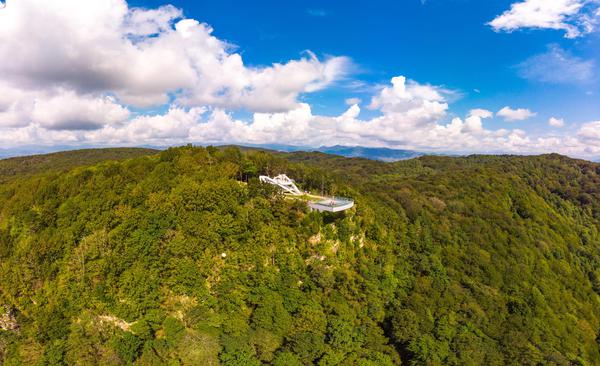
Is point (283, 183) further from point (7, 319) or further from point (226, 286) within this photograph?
point (7, 319)

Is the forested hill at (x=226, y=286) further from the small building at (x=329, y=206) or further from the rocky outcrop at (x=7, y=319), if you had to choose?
the small building at (x=329, y=206)

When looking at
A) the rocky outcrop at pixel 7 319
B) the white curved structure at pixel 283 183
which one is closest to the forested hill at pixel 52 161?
the rocky outcrop at pixel 7 319

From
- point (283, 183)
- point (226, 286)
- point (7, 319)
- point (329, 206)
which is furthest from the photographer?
point (283, 183)

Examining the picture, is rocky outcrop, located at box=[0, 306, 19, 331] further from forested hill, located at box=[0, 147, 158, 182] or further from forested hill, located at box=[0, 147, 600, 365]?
forested hill, located at box=[0, 147, 158, 182]

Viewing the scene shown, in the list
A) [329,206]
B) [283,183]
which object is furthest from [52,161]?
[329,206]

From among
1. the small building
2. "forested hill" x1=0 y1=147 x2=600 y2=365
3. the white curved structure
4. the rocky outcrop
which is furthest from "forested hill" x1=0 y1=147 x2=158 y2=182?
the small building

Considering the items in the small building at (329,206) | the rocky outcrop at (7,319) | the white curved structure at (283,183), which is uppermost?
the white curved structure at (283,183)

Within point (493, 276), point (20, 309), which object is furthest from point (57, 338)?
point (493, 276)

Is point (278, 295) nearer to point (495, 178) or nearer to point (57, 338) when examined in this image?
point (57, 338)
